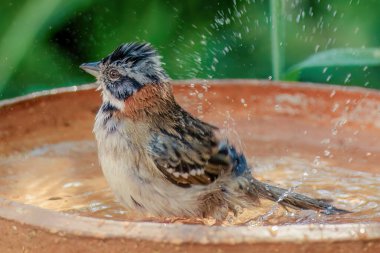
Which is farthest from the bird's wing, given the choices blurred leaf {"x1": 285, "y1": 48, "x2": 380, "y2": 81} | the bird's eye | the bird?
blurred leaf {"x1": 285, "y1": 48, "x2": 380, "y2": 81}

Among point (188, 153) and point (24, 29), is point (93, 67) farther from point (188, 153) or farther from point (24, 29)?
point (24, 29)

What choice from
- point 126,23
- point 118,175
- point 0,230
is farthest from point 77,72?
point 0,230

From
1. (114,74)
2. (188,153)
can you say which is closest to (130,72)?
(114,74)

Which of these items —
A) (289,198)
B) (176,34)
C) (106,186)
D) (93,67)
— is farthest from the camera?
(176,34)

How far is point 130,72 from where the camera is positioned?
10.1 feet

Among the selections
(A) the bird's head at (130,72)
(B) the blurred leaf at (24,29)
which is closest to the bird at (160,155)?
(A) the bird's head at (130,72)

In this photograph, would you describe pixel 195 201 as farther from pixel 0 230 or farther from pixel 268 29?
pixel 268 29

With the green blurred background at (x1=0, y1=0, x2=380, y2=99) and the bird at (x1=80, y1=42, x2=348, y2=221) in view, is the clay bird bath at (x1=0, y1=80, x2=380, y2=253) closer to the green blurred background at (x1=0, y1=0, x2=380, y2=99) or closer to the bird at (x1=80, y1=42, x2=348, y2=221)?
the bird at (x1=80, y1=42, x2=348, y2=221)

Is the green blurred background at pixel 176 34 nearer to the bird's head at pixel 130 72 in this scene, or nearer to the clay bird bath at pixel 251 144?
the clay bird bath at pixel 251 144

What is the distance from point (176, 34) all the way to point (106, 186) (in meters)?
1.20

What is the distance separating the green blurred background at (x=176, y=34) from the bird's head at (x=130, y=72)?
101cm

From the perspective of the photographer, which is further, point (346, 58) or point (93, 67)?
point (346, 58)

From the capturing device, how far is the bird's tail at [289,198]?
2982mm

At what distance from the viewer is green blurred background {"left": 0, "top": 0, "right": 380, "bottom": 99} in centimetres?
414
